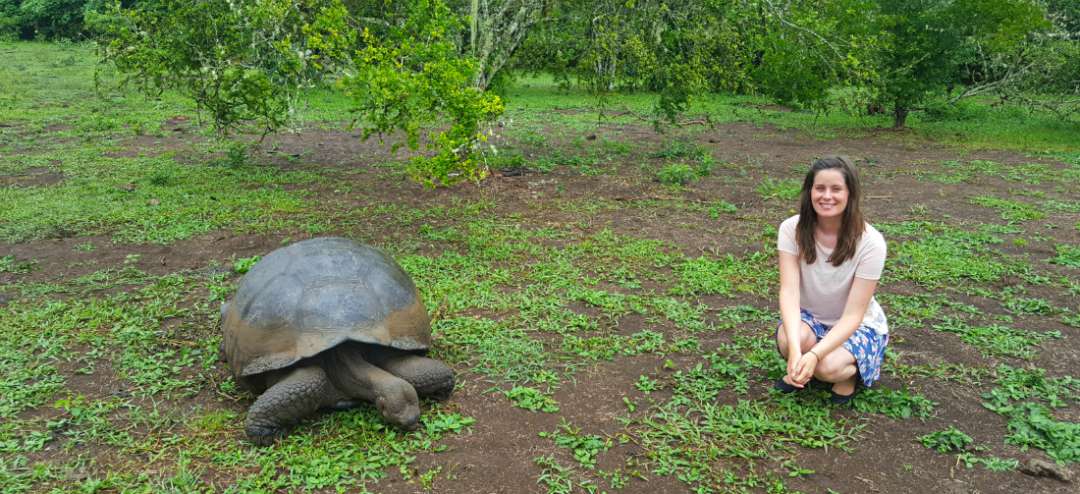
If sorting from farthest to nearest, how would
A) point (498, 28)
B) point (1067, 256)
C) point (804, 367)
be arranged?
point (498, 28)
point (1067, 256)
point (804, 367)

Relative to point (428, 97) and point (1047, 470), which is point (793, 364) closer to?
point (1047, 470)

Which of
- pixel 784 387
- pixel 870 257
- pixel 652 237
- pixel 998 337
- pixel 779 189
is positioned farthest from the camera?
pixel 779 189

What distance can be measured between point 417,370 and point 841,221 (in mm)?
1930

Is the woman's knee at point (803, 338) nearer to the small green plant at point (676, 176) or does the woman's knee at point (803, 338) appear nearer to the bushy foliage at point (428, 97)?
the bushy foliage at point (428, 97)

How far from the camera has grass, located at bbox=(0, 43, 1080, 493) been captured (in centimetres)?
290

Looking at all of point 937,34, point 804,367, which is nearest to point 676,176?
point 804,367

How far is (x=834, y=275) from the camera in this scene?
3.25 metres

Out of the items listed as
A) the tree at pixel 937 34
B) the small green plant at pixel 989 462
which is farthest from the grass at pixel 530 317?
the tree at pixel 937 34

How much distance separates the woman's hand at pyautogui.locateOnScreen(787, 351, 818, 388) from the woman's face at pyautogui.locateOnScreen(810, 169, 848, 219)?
611 millimetres

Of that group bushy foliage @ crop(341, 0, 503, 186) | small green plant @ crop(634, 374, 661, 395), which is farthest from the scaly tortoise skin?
bushy foliage @ crop(341, 0, 503, 186)

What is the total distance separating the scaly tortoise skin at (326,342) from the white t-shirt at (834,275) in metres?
1.64

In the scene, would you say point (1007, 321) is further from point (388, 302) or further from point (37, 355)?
point (37, 355)

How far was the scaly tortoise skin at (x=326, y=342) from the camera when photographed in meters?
2.98

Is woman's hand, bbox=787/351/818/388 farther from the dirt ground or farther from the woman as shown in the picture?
the dirt ground
